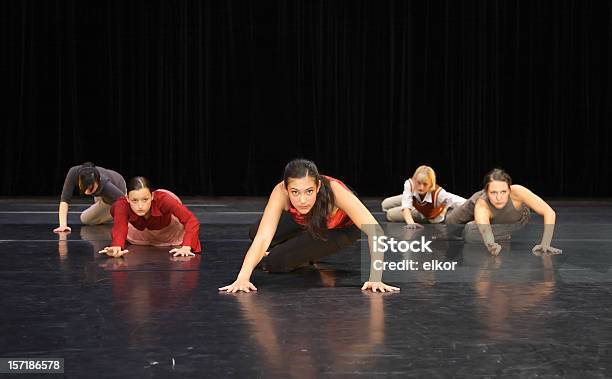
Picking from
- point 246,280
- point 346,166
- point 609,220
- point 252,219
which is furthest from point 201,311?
point 346,166

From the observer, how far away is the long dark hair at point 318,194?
2.86m

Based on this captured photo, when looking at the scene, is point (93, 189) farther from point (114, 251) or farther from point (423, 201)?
point (423, 201)

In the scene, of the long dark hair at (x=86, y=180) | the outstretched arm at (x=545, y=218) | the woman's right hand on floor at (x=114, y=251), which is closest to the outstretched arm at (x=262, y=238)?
the woman's right hand on floor at (x=114, y=251)

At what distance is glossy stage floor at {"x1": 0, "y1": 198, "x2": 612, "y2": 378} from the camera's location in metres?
2.06

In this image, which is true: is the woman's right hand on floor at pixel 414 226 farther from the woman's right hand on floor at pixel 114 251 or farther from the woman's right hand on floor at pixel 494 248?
the woman's right hand on floor at pixel 114 251

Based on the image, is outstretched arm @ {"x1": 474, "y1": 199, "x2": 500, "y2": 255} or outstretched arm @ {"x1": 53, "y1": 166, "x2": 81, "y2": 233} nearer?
outstretched arm @ {"x1": 474, "y1": 199, "x2": 500, "y2": 255}

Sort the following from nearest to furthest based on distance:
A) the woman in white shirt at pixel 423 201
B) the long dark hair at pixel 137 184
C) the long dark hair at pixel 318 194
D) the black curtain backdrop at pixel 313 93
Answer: the long dark hair at pixel 318 194 < the long dark hair at pixel 137 184 < the woman in white shirt at pixel 423 201 < the black curtain backdrop at pixel 313 93

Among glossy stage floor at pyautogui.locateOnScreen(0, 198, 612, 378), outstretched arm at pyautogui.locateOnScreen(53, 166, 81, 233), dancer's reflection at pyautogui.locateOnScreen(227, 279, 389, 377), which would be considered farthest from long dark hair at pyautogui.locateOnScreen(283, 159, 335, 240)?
outstretched arm at pyautogui.locateOnScreen(53, 166, 81, 233)

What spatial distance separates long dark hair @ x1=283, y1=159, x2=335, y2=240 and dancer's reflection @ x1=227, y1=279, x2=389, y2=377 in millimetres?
393

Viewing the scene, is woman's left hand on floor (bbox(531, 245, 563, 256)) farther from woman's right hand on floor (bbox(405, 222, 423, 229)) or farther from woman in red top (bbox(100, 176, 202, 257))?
woman in red top (bbox(100, 176, 202, 257))

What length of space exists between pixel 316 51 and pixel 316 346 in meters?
6.43

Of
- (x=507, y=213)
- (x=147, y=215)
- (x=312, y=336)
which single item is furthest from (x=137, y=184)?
(x=507, y=213)

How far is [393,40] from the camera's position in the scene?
8.37m

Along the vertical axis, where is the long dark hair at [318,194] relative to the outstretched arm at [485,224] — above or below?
above
